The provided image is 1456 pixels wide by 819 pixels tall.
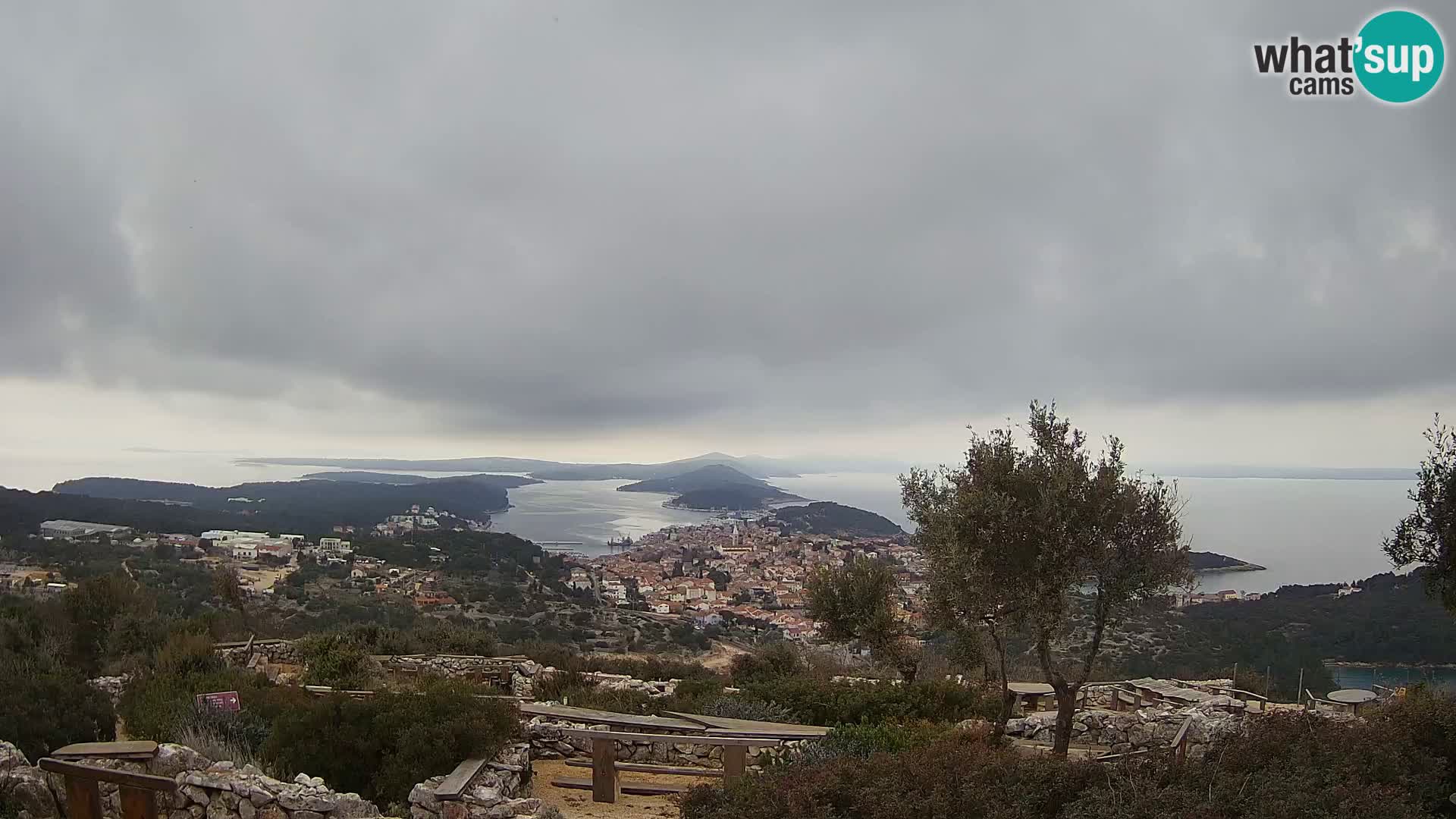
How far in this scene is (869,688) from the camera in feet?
36.9

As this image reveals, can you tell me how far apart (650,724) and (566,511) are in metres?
86.5

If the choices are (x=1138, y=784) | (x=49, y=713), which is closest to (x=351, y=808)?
(x=49, y=713)

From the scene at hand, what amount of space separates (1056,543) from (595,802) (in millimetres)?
5720

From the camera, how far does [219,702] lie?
8.47 meters

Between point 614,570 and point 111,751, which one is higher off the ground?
point 111,751

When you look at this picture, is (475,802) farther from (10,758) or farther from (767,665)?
(767,665)

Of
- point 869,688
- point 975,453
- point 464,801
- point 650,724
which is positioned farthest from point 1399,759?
point 464,801

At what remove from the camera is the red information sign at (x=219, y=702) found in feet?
27.7

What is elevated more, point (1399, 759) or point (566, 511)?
point (1399, 759)

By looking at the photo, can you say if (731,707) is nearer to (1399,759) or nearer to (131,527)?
(1399,759)

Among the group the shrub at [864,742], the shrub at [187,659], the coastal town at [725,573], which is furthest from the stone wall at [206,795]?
the coastal town at [725,573]

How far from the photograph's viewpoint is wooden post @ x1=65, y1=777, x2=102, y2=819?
532 cm

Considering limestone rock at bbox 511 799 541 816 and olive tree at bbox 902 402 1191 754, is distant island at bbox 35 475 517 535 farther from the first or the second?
olive tree at bbox 902 402 1191 754

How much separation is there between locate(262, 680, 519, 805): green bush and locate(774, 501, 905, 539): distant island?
4176 centimetres
